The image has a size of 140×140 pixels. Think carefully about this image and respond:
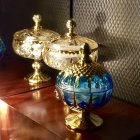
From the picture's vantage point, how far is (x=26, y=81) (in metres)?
1.12

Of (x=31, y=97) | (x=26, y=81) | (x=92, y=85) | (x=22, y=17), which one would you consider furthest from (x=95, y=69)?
(x=22, y=17)

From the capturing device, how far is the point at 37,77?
113 centimetres

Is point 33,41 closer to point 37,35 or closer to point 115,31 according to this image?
point 37,35

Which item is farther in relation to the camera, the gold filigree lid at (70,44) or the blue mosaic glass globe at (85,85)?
the gold filigree lid at (70,44)

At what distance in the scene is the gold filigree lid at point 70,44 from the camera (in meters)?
0.92

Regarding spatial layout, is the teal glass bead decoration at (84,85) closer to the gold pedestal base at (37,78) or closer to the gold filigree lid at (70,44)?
the gold filigree lid at (70,44)

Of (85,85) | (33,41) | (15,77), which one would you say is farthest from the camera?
(15,77)

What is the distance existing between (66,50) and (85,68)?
0.59 ft

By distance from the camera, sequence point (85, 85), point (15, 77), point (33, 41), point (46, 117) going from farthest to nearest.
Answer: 1. point (15, 77)
2. point (33, 41)
3. point (46, 117)
4. point (85, 85)

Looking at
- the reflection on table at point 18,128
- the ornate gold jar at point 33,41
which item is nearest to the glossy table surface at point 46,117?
the reflection on table at point 18,128

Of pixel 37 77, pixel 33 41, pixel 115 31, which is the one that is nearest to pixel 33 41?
pixel 33 41

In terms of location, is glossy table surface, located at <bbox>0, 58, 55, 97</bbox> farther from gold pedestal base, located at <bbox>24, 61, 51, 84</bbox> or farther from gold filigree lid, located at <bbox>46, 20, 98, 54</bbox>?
gold filigree lid, located at <bbox>46, 20, 98, 54</bbox>

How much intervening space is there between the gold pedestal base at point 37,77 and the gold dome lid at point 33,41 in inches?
2.2

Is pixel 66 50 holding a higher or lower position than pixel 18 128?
higher
